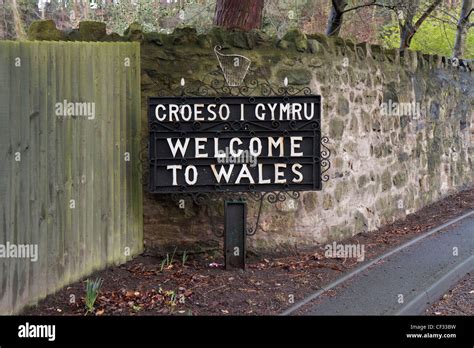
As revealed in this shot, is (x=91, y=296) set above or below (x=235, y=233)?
below

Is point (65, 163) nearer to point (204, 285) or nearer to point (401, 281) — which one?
point (204, 285)

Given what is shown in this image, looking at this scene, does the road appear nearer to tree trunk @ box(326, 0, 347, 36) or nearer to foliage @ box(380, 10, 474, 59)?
tree trunk @ box(326, 0, 347, 36)

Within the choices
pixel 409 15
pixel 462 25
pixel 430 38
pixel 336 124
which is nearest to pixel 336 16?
pixel 409 15

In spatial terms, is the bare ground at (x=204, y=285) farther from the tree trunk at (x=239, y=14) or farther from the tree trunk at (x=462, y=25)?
the tree trunk at (x=462, y=25)

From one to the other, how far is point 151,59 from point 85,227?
1848 mm

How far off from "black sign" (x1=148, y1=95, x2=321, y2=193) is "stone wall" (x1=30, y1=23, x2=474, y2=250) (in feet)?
1.43

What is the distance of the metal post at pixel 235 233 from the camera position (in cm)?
569

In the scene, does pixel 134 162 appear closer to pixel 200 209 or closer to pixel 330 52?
pixel 200 209

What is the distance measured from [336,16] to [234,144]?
536 cm

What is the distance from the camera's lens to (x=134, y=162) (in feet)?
19.3

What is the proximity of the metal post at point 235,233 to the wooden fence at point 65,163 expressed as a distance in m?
0.92

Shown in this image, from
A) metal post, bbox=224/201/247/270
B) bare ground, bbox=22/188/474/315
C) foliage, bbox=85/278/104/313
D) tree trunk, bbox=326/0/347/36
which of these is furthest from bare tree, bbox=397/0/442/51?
foliage, bbox=85/278/104/313

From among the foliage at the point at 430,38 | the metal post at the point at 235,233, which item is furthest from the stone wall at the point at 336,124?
the foliage at the point at 430,38

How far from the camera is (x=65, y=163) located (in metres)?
5.09
